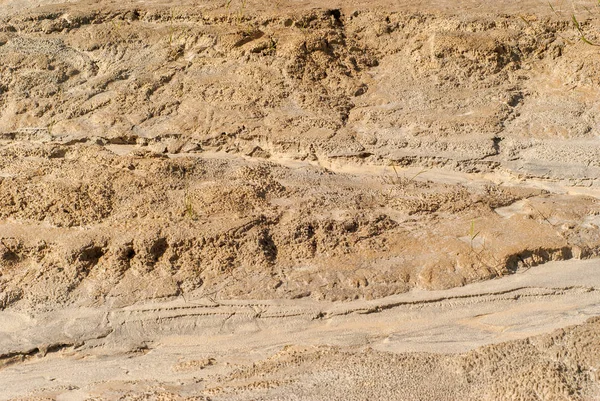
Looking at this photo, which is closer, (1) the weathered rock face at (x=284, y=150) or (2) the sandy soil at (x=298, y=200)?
(2) the sandy soil at (x=298, y=200)

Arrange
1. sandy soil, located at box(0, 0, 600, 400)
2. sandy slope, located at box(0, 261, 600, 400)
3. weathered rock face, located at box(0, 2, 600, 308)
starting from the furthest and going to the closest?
weathered rock face, located at box(0, 2, 600, 308) → sandy soil, located at box(0, 0, 600, 400) → sandy slope, located at box(0, 261, 600, 400)

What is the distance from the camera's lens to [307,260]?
260 cm

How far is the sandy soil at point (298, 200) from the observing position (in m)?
2.37

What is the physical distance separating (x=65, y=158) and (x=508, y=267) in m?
2.16

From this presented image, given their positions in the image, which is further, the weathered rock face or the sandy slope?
the weathered rock face

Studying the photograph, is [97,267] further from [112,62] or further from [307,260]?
[112,62]

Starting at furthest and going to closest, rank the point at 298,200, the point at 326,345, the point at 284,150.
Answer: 1. the point at 284,150
2. the point at 298,200
3. the point at 326,345

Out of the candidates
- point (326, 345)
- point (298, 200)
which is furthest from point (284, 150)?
point (326, 345)

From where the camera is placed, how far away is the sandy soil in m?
2.37

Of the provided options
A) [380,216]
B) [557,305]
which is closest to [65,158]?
[380,216]

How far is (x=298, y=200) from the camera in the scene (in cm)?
279

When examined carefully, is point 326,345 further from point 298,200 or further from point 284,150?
point 284,150

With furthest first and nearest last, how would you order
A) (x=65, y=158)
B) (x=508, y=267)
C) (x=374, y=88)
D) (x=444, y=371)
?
(x=374, y=88), (x=65, y=158), (x=508, y=267), (x=444, y=371)

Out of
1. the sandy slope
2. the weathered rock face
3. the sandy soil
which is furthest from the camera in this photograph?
the weathered rock face
